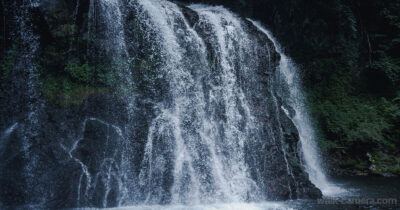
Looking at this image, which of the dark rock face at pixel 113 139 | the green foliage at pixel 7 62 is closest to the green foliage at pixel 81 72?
the dark rock face at pixel 113 139

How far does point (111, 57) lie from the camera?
7078 mm

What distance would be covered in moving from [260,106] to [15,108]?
584 cm

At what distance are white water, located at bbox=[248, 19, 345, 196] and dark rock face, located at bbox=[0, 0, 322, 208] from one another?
1.66 metres

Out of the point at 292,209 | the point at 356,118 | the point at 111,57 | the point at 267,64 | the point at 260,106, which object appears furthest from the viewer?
the point at 356,118

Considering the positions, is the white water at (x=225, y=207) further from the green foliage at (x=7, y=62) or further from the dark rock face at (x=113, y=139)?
Answer: the green foliage at (x=7, y=62)

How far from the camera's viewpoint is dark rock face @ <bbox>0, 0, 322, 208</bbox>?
18.9ft

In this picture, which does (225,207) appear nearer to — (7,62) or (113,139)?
(113,139)

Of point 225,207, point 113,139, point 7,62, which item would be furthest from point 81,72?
point 225,207

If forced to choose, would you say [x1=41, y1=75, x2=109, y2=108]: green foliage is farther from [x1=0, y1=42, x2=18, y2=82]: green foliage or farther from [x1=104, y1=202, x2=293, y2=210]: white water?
[x1=104, y1=202, x2=293, y2=210]: white water

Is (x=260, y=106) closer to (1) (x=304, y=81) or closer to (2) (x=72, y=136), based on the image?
(2) (x=72, y=136)

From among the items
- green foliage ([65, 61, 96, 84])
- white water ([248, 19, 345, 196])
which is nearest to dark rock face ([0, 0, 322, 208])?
green foliage ([65, 61, 96, 84])

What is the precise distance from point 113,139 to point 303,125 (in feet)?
24.5

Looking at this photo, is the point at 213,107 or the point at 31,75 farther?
the point at 213,107

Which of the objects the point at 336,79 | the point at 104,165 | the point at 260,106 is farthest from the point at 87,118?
the point at 336,79
